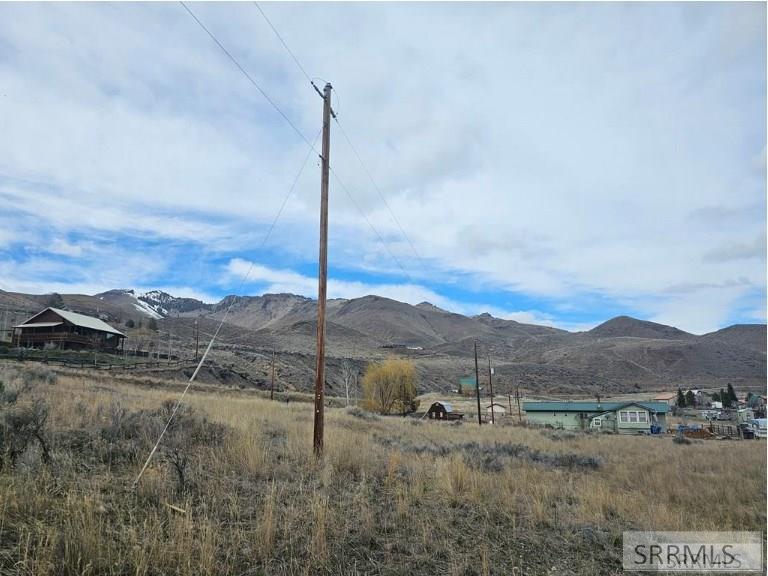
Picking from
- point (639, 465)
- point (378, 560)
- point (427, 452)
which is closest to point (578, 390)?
point (639, 465)

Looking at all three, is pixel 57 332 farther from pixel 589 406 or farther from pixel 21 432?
pixel 589 406

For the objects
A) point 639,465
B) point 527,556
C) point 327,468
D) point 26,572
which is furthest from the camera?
point 639,465

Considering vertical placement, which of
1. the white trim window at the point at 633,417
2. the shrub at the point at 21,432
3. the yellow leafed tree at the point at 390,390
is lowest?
the white trim window at the point at 633,417

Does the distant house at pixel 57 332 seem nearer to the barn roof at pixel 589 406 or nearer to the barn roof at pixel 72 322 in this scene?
the barn roof at pixel 72 322

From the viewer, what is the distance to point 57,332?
191ft

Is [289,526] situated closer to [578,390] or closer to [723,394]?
[723,394]

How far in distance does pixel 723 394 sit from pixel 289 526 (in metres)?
105

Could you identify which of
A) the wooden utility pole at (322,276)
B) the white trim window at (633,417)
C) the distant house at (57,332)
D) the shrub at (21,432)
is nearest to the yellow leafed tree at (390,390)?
the white trim window at (633,417)

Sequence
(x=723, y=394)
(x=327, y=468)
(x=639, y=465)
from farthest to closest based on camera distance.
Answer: (x=723, y=394), (x=639, y=465), (x=327, y=468)

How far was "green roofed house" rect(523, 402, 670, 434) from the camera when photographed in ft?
170

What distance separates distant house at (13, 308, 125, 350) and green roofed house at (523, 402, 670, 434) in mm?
59824

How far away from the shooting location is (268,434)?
11.4 metres

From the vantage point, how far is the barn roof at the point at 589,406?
2069 inches

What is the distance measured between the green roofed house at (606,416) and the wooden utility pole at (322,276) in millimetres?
47229
